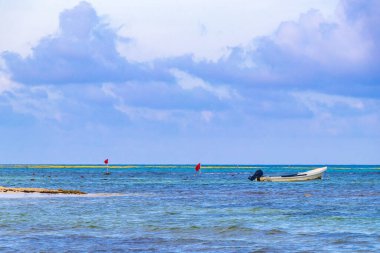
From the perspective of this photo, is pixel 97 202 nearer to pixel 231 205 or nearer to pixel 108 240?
pixel 231 205

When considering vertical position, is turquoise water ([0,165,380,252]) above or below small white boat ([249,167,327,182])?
below

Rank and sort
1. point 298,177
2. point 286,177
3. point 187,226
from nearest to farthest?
point 187,226
point 286,177
point 298,177

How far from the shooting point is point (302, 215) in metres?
45.0

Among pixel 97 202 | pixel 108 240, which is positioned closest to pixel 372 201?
pixel 97 202

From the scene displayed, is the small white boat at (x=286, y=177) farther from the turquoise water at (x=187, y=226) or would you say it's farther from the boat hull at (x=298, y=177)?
the turquoise water at (x=187, y=226)

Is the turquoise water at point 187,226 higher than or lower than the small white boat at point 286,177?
lower

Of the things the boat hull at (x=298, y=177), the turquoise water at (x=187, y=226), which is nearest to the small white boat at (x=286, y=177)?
the boat hull at (x=298, y=177)

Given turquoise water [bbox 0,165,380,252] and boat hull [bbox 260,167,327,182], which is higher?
boat hull [bbox 260,167,327,182]

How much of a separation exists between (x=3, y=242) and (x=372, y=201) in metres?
36.6

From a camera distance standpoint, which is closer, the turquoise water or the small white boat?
the turquoise water

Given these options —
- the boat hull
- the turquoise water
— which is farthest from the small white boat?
the turquoise water

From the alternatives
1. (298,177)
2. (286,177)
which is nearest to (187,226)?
(286,177)

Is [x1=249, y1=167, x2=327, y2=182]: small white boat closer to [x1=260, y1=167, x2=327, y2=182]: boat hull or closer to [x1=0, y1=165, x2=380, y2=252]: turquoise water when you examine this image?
[x1=260, y1=167, x2=327, y2=182]: boat hull

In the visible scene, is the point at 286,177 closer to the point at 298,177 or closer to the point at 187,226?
the point at 298,177
